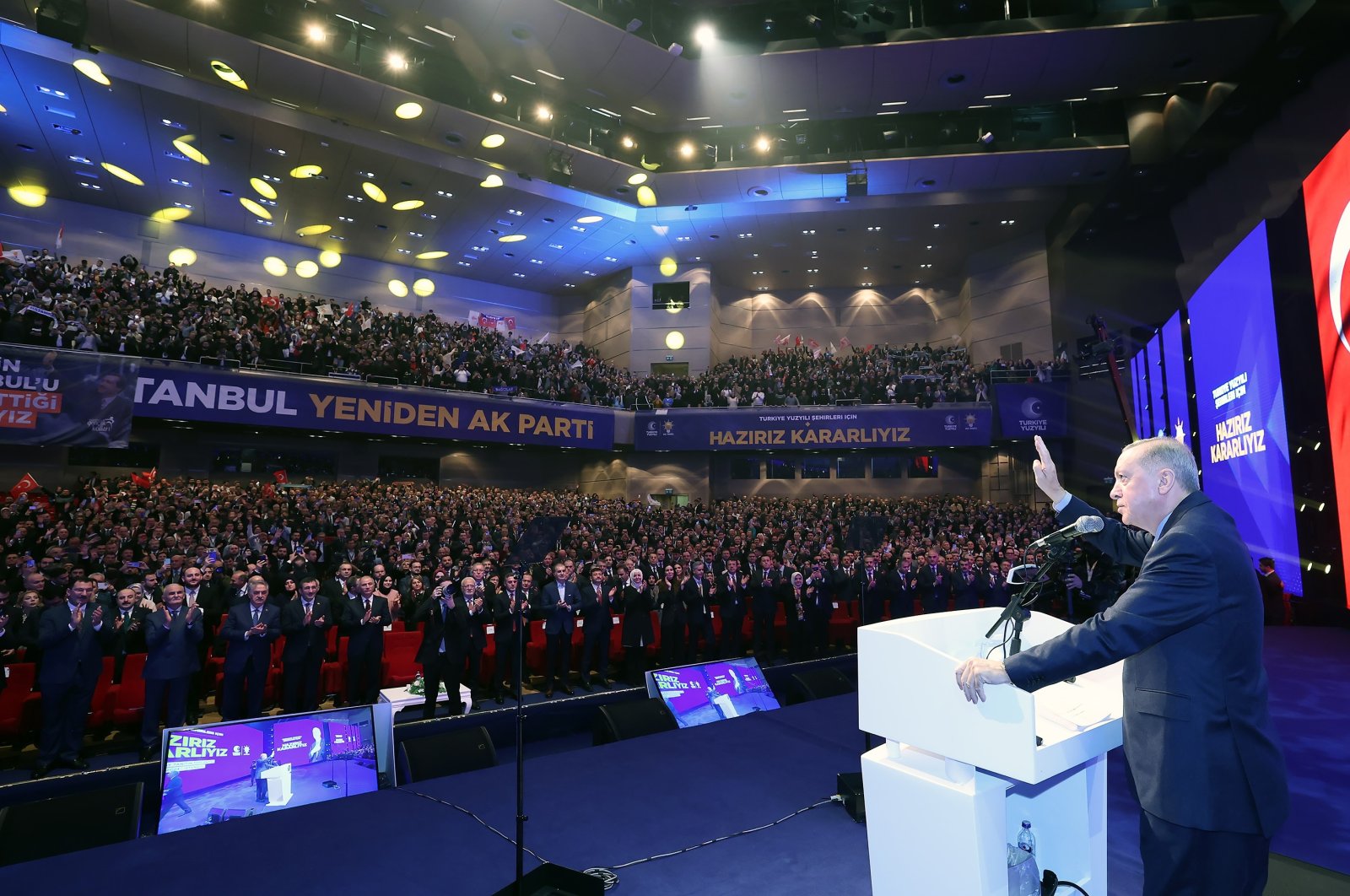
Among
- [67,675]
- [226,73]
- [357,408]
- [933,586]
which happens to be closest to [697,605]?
[933,586]

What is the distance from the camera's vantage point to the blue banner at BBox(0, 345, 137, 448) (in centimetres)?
1314

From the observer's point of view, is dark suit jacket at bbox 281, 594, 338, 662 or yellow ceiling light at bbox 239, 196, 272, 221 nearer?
dark suit jacket at bbox 281, 594, 338, 662

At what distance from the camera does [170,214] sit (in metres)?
22.4

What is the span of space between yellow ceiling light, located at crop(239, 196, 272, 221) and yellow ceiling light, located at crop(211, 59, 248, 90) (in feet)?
19.4

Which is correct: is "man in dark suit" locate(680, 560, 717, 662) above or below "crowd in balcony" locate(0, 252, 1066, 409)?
below

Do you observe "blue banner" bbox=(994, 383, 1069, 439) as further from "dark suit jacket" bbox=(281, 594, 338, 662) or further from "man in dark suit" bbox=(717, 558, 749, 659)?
"dark suit jacket" bbox=(281, 594, 338, 662)

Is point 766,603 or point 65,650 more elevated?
point 65,650

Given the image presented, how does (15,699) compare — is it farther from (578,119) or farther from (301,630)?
(578,119)

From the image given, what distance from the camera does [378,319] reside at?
870 inches

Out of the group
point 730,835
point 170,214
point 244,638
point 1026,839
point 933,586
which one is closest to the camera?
point 1026,839

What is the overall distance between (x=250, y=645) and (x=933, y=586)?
34.1 ft

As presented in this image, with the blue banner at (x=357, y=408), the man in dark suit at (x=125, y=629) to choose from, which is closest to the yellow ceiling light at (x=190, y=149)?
the blue banner at (x=357, y=408)

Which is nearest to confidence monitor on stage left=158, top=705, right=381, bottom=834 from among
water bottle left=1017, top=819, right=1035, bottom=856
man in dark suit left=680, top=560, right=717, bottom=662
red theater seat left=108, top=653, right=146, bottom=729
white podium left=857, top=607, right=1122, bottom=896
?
red theater seat left=108, top=653, right=146, bottom=729

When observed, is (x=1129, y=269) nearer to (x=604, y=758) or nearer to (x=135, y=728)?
(x=604, y=758)
